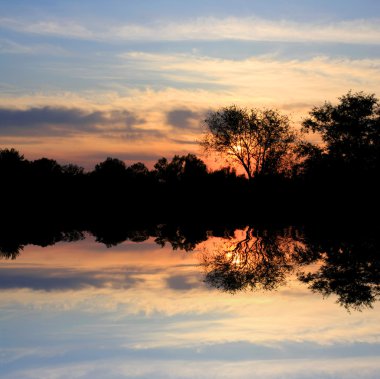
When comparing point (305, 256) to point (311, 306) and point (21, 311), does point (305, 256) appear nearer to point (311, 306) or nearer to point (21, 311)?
point (311, 306)

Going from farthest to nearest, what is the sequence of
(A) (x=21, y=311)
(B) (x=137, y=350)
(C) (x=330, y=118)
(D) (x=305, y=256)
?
(C) (x=330, y=118) < (D) (x=305, y=256) < (A) (x=21, y=311) < (B) (x=137, y=350)

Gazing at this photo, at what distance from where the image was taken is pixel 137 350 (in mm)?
11797

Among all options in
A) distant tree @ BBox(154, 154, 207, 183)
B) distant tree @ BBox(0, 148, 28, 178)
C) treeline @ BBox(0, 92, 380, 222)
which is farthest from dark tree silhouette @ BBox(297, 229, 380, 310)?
distant tree @ BBox(154, 154, 207, 183)

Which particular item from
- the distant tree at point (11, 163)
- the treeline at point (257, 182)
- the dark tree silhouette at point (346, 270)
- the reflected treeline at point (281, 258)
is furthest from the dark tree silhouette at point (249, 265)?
the distant tree at point (11, 163)

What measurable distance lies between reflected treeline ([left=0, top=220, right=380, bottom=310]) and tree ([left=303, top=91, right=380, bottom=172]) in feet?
160

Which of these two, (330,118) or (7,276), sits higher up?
(330,118)

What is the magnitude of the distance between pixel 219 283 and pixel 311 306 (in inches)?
167

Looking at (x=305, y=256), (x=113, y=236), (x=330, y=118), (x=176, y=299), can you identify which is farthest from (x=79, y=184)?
(x=176, y=299)

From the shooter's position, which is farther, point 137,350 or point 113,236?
point 113,236

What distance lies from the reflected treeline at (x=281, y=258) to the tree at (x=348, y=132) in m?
48.7

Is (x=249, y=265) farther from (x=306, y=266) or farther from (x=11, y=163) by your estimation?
(x=11, y=163)

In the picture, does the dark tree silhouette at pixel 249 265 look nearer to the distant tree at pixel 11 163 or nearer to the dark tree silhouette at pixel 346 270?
the dark tree silhouette at pixel 346 270

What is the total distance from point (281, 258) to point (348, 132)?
216 feet

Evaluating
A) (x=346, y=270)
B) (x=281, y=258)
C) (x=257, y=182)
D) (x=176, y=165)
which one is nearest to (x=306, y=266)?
(x=346, y=270)
